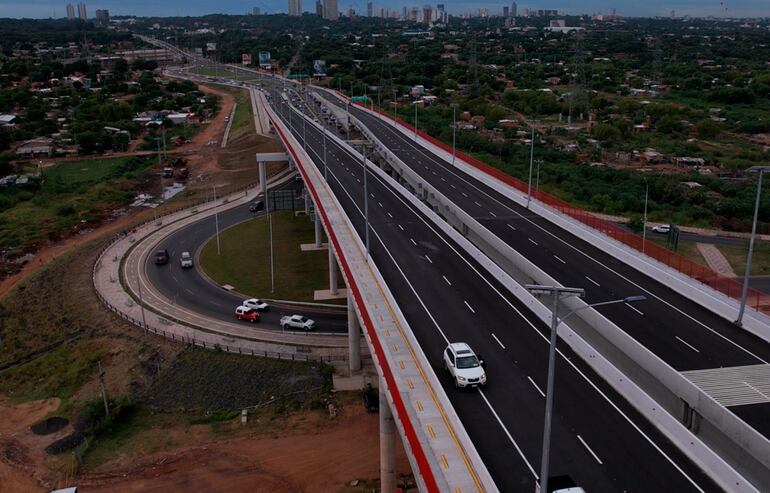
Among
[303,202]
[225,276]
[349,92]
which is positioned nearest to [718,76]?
[349,92]

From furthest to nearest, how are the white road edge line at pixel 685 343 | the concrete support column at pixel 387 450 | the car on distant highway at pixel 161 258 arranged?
the car on distant highway at pixel 161 258 → the concrete support column at pixel 387 450 → the white road edge line at pixel 685 343

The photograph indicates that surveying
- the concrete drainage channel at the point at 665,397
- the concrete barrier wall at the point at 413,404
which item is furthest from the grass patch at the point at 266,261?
the concrete drainage channel at the point at 665,397

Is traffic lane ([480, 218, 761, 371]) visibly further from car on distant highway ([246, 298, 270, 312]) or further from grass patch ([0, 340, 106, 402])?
grass patch ([0, 340, 106, 402])

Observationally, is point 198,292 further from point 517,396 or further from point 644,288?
point 517,396

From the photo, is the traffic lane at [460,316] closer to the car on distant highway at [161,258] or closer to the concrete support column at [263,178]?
the car on distant highway at [161,258]

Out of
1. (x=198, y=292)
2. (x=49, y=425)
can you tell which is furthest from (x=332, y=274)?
(x=49, y=425)

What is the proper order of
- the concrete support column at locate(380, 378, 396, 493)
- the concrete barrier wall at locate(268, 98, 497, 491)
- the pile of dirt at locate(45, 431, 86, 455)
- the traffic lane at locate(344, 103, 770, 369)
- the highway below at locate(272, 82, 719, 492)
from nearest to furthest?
the concrete barrier wall at locate(268, 98, 497, 491)
the highway below at locate(272, 82, 719, 492)
the traffic lane at locate(344, 103, 770, 369)
the concrete support column at locate(380, 378, 396, 493)
the pile of dirt at locate(45, 431, 86, 455)

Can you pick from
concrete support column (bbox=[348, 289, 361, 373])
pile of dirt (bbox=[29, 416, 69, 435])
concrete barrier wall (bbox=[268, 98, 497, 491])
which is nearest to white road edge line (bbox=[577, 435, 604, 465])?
concrete barrier wall (bbox=[268, 98, 497, 491])
